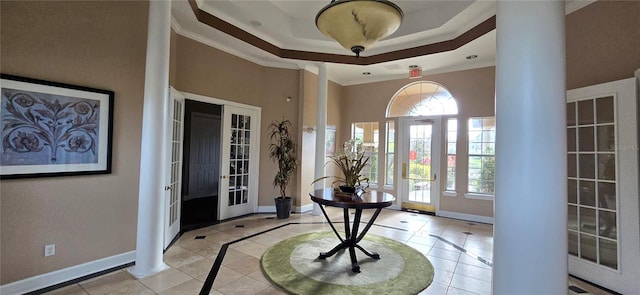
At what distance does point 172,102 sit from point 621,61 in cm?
513

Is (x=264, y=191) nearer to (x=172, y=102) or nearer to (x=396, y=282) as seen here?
(x=172, y=102)

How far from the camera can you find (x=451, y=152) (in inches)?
222

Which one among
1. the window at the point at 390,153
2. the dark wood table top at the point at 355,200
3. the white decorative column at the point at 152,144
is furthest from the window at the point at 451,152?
the white decorative column at the point at 152,144

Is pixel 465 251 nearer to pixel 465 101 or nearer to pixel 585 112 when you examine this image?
pixel 585 112

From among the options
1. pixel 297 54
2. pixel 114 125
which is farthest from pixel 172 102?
pixel 297 54

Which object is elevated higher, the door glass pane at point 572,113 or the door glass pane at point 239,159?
→ the door glass pane at point 572,113

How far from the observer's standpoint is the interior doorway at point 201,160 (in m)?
5.31

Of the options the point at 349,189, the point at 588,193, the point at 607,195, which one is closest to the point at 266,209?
the point at 349,189

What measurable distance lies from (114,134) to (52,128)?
49 centimetres

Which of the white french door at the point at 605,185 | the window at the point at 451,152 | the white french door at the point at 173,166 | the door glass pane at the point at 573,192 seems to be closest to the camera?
the white french door at the point at 605,185

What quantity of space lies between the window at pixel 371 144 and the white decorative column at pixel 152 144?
462 centimetres

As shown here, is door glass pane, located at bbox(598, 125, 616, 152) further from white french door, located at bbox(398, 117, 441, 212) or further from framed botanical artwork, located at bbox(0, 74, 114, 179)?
framed botanical artwork, located at bbox(0, 74, 114, 179)

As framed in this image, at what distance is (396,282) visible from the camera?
2.71 m

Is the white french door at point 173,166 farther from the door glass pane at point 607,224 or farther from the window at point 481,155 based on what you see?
the window at point 481,155
